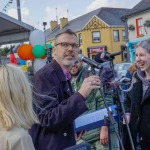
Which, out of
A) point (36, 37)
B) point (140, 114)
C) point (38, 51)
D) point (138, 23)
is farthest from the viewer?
point (138, 23)

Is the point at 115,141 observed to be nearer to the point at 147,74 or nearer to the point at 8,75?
the point at 147,74

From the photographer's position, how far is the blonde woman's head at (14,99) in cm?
147

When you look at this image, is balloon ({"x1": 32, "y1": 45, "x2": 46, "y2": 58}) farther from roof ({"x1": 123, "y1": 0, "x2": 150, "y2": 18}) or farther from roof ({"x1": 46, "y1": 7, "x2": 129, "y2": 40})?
roof ({"x1": 46, "y1": 7, "x2": 129, "y2": 40})

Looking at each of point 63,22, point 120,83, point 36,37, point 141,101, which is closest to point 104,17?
point 63,22

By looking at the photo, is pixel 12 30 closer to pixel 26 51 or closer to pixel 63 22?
pixel 26 51

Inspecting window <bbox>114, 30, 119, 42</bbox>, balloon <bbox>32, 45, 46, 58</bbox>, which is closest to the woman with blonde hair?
balloon <bbox>32, 45, 46, 58</bbox>

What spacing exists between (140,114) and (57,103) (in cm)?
97

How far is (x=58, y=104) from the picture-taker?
1.96 meters

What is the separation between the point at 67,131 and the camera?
2.05m

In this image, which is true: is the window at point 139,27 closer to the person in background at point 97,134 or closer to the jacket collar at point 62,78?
the person in background at point 97,134

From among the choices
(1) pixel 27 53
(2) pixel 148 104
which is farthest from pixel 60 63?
(1) pixel 27 53

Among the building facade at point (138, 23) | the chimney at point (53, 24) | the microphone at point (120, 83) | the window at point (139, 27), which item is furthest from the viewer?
the chimney at point (53, 24)

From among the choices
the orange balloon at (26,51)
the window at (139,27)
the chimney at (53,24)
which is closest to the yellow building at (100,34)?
the chimney at (53,24)

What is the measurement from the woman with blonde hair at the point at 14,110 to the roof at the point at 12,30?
17.4ft
